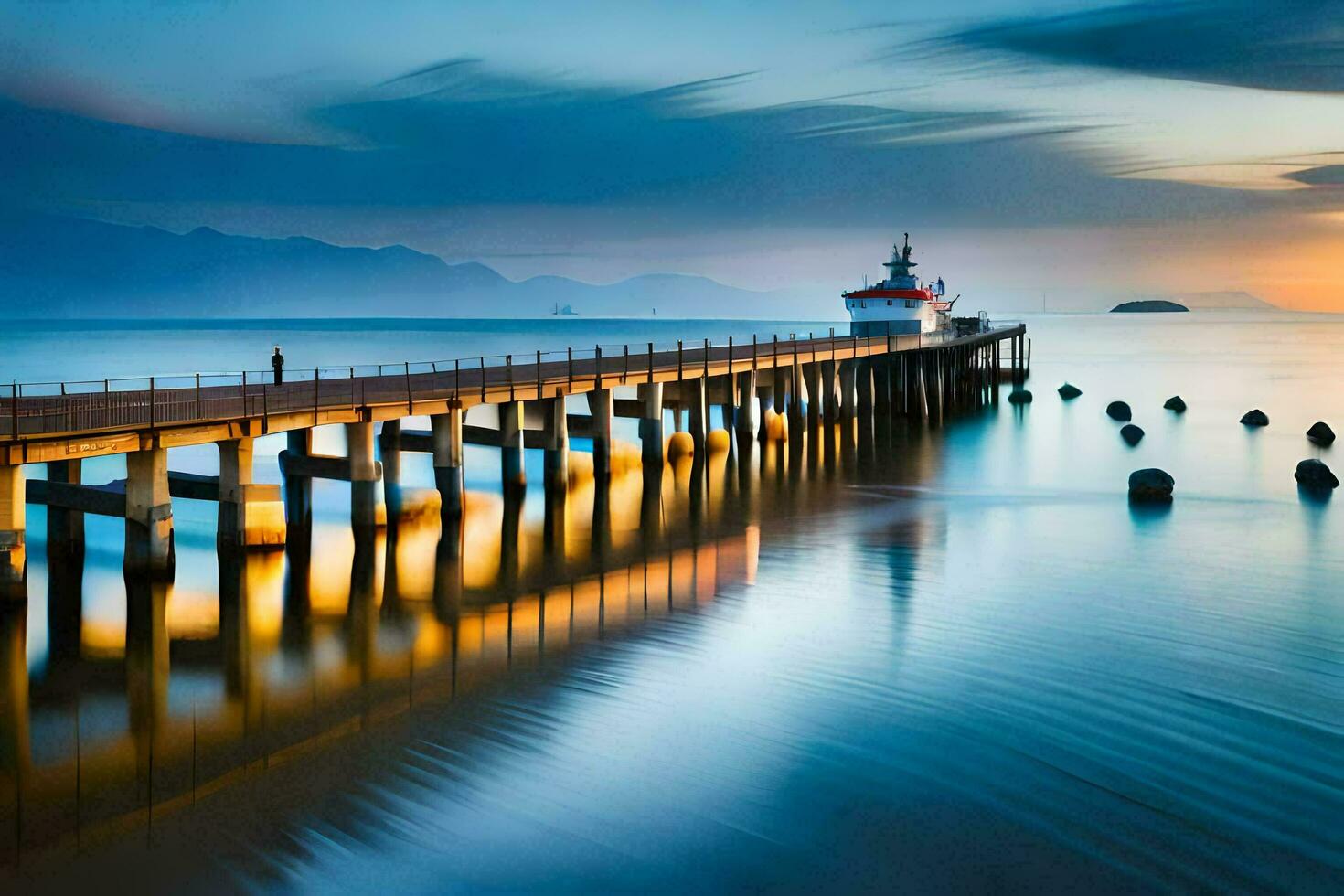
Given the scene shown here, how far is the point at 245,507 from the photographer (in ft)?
64.4

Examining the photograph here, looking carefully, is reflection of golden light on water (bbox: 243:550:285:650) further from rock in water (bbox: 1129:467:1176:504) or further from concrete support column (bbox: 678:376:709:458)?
rock in water (bbox: 1129:467:1176:504)

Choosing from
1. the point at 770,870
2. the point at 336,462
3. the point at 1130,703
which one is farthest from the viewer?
the point at 336,462

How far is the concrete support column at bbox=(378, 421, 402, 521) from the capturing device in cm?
2417

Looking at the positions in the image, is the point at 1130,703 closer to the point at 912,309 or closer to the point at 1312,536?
the point at 1312,536

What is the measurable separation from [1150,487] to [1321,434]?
15719 millimetres

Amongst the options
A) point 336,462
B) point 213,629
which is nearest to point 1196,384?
point 336,462

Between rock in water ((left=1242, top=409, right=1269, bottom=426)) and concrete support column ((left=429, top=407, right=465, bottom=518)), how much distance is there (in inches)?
1324

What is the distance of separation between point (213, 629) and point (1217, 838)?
39.0 feet

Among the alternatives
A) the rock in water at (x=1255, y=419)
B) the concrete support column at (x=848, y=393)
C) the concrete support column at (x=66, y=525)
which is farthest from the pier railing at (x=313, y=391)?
the rock in water at (x=1255, y=419)

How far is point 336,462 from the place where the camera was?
21953mm

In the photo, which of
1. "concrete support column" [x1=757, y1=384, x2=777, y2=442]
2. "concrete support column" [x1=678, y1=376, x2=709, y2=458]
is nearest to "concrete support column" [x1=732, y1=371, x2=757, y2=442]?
"concrete support column" [x1=757, y1=384, x2=777, y2=442]

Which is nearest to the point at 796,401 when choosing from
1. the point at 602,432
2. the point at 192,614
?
the point at 602,432

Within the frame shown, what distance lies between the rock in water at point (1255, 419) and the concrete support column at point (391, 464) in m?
33.9

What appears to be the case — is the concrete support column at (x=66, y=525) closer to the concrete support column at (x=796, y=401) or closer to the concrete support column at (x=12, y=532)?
the concrete support column at (x=12, y=532)
